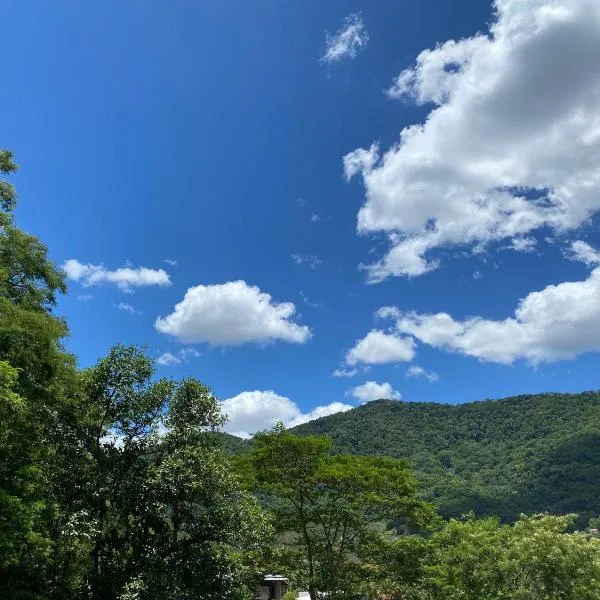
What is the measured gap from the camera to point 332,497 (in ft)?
85.1

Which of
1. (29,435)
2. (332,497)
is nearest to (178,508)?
(29,435)

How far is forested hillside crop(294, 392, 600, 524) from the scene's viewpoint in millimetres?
100750

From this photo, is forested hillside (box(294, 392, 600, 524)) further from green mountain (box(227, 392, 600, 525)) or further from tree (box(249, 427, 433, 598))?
Answer: tree (box(249, 427, 433, 598))

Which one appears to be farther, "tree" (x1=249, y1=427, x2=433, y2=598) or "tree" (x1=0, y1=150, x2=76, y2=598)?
"tree" (x1=249, y1=427, x2=433, y2=598)

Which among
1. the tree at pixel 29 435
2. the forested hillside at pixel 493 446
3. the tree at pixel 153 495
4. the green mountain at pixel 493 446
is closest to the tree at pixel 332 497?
the tree at pixel 153 495

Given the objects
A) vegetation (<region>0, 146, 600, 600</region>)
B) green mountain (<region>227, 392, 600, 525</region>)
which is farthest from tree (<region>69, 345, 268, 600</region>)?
green mountain (<region>227, 392, 600, 525</region>)

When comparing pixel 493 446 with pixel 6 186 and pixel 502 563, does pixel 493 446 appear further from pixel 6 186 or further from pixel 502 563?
pixel 6 186

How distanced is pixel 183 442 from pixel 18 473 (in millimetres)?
4958

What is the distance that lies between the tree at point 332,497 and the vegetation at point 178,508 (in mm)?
79

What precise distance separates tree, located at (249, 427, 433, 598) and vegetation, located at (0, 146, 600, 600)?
0.26ft

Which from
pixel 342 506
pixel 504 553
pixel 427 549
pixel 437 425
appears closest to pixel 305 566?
pixel 342 506

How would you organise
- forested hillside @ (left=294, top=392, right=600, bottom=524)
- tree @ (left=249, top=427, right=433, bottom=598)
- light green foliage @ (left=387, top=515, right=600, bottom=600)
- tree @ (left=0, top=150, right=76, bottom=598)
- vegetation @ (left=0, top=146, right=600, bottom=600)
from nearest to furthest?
tree @ (left=0, top=150, right=76, bottom=598)
vegetation @ (left=0, top=146, right=600, bottom=600)
light green foliage @ (left=387, top=515, right=600, bottom=600)
tree @ (left=249, top=427, right=433, bottom=598)
forested hillside @ (left=294, top=392, right=600, bottom=524)

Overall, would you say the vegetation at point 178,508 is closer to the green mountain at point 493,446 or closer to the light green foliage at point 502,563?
the light green foliage at point 502,563

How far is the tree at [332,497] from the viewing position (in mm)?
25047
